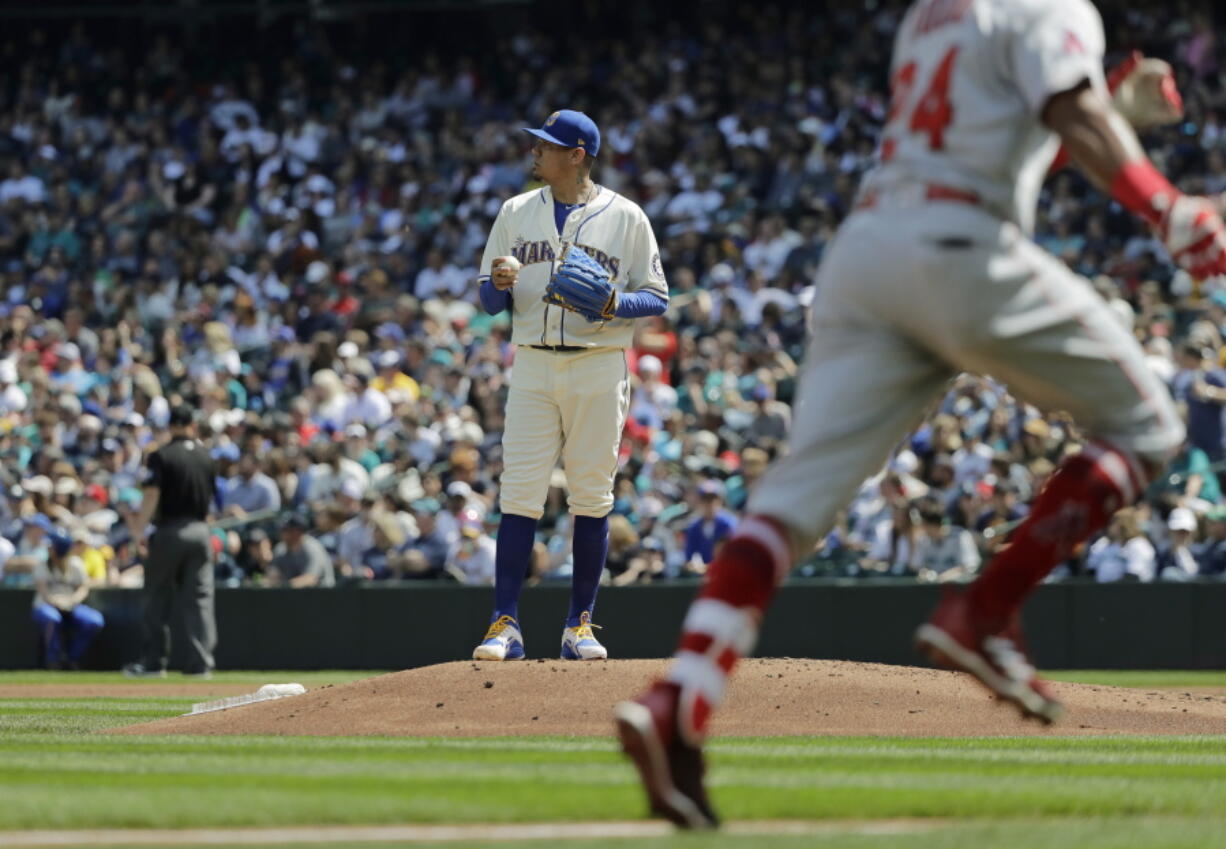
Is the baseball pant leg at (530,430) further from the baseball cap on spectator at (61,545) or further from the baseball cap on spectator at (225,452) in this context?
the baseball cap on spectator at (225,452)

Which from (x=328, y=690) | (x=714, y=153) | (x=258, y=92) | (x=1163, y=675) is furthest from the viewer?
(x=258, y=92)

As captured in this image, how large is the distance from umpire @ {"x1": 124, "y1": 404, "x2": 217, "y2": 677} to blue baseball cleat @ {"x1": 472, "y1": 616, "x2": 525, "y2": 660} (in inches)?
244

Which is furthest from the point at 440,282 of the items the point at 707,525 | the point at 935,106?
the point at 935,106

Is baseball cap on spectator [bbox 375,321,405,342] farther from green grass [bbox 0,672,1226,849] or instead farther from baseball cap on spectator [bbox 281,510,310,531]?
green grass [bbox 0,672,1226,849]

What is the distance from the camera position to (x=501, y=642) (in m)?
8.70

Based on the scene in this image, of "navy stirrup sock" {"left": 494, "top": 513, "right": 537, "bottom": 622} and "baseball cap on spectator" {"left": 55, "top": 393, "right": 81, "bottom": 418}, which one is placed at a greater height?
"navy stirrup sock" {"left": 494, "top": 513, "right": 537, "bottom": 622}

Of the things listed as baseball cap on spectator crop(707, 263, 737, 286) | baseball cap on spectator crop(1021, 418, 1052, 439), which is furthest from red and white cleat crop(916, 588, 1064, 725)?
baseball cap on spectator crop(707, 263, 737, 286)

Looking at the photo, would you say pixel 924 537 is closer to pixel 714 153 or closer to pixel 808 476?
pixel 714 153

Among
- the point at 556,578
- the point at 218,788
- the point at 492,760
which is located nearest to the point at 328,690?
the point at 492,760

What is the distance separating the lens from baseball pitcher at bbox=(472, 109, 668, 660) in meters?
8.64

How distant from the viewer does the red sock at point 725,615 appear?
419 centimetres

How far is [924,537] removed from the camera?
52.0 feet

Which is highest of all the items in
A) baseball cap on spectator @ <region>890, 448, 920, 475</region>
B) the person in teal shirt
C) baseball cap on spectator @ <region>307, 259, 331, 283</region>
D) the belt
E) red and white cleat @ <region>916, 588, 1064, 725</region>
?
the belt

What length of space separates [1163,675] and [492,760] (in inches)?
403
